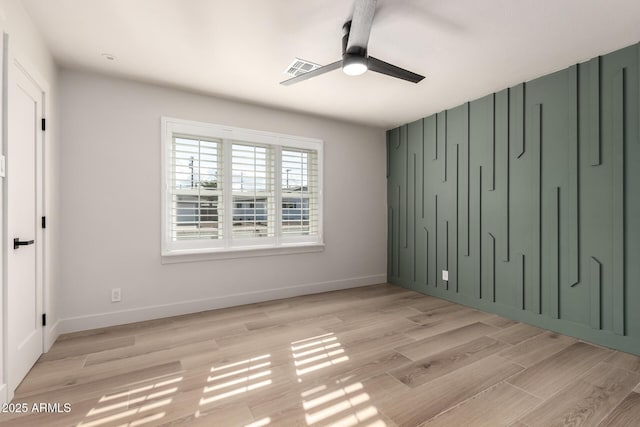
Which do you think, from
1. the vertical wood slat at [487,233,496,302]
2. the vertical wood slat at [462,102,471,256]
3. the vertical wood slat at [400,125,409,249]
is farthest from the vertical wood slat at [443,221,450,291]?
the vertical wood slat at [400,125,409,249]

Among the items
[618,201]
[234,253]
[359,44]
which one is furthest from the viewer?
[234,253]

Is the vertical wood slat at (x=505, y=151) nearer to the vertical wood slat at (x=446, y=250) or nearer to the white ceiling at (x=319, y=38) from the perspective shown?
the white ceiling at (x=319, y=38)

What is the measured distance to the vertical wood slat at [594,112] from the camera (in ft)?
8.54

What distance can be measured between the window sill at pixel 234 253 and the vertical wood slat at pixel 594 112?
3.08 m

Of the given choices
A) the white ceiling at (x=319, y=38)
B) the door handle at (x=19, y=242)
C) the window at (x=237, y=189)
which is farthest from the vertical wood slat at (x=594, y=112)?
the door handle at (x=19, y=242)

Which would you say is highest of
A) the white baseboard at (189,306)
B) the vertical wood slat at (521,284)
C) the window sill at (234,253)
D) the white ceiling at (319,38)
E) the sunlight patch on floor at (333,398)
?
Result: the white ceiling at (319,38)

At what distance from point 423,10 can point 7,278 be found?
10.3ft

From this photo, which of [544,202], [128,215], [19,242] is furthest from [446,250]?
[19,242]

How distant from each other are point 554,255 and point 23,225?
4450mm

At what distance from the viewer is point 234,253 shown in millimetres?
3656

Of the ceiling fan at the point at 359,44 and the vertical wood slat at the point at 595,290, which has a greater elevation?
the ceiling fan at the point at 359,44

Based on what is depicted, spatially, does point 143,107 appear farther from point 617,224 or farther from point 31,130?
point 617,224

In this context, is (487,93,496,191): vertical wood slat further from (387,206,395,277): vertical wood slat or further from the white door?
the white door

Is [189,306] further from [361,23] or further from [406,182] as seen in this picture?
[406,182]
